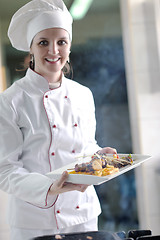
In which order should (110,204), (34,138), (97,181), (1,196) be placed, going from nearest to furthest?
(97,181), (34,138), (1,196), (110,204)

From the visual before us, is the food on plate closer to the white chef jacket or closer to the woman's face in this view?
the white chef jacket

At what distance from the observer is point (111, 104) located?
104 inches

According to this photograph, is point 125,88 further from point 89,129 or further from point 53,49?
point 53,49

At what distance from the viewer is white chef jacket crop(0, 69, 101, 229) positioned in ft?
4.18

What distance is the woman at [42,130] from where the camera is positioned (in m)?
1.30

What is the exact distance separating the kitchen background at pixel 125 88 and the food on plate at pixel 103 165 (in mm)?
1324

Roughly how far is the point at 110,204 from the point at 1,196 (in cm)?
87

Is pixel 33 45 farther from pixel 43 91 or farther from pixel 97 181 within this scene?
pixel 97 181

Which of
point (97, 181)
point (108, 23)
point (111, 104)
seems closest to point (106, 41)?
point (108, 23)

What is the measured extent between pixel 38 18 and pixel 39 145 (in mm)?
516

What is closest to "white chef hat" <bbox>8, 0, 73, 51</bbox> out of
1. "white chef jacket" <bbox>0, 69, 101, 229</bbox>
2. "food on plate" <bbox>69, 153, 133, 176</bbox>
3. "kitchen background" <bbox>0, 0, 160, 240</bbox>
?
"white chef jacket" <bbox>0, 69, 101, 229</bbox>

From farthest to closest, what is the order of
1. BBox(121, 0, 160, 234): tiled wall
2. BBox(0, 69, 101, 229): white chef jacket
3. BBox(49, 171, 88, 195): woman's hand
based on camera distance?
1. BBox(121, 0, 160, 234): tiled wall
2. BBox(0, 69, 101, 229): white chef jacket
3. BBox(49, 171, 88, 195): woman's hand

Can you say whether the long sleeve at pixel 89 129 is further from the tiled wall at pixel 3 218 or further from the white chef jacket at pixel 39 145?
the tiled wall at pixel 3 218

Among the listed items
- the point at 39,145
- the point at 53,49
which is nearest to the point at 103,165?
the point at 39,145
